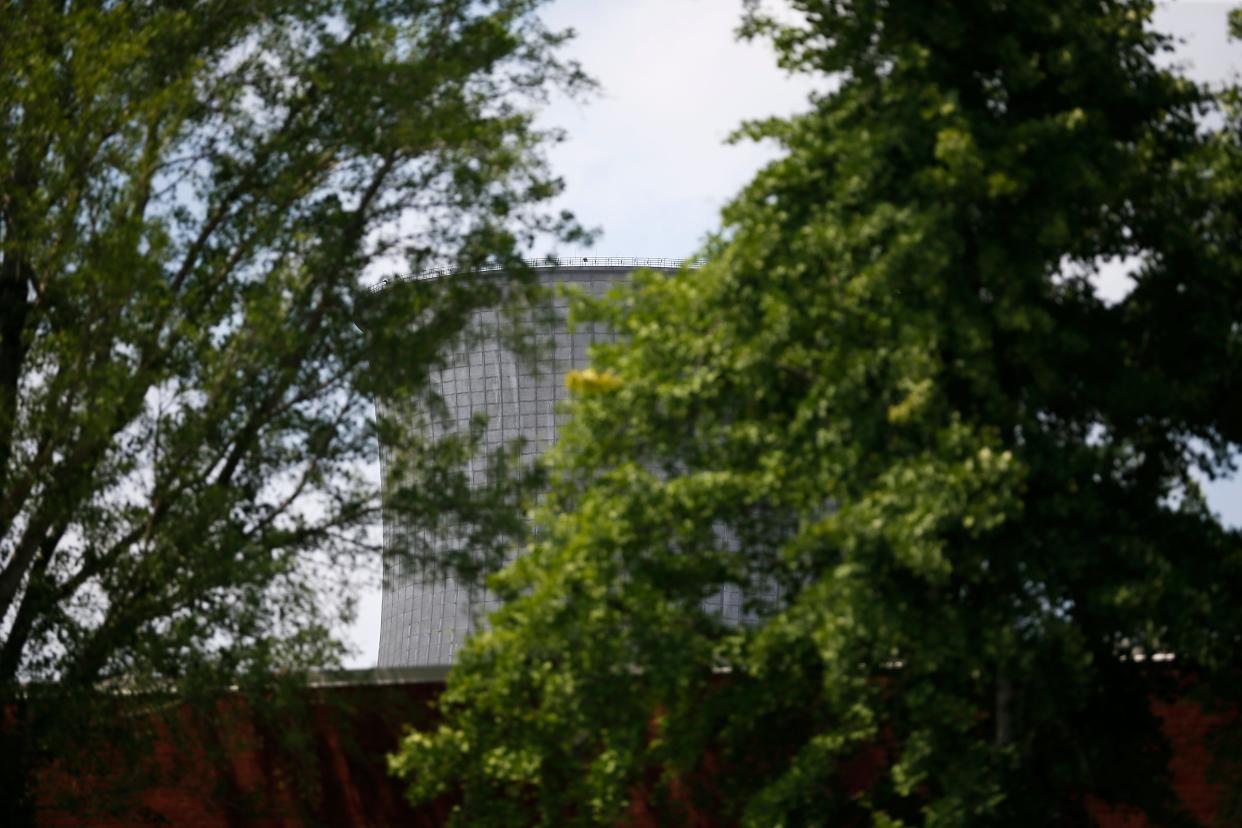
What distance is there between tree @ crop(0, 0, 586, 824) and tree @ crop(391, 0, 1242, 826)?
2605mm

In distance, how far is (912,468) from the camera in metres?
14.5

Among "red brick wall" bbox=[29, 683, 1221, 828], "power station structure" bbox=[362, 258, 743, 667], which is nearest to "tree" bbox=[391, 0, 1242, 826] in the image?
"red brick wall" bbox=[29, 683, 1221, 828]

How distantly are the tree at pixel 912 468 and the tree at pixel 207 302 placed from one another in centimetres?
261

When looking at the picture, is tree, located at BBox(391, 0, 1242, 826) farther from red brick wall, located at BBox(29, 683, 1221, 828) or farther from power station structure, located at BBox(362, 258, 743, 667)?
power station structure, located at BBox(362, 258, 743, 667)

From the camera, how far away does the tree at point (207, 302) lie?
17453mm

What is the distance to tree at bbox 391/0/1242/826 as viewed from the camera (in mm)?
14797

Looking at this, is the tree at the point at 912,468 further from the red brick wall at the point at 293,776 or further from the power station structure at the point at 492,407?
the power station structure at the point at 492,407

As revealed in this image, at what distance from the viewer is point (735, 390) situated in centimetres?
1628

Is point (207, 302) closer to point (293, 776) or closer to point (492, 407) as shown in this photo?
point (293, 776)

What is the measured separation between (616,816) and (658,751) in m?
0.71

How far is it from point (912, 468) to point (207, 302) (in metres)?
8.08

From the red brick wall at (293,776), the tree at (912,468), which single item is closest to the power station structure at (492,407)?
the red brick wall at (293,776)

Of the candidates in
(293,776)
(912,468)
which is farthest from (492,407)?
(912,468)

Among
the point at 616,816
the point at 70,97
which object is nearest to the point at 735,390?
the point at 616,816
